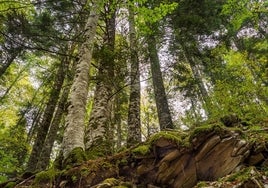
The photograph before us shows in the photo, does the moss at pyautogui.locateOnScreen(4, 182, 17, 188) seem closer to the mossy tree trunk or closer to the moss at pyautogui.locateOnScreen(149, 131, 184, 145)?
the moss at pyautogui.locateOnScreen(149, 131, 184, 145)

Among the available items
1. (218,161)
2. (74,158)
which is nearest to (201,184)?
(218,161)

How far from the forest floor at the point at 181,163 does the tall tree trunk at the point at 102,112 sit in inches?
34.9

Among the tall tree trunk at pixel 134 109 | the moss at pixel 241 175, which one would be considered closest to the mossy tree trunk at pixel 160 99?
the tall tree trunk at pixel 134 109

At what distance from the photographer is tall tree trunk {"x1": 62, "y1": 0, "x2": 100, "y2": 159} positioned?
172 inches

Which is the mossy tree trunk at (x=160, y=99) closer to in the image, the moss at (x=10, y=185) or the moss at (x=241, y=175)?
the moss at (x=10, y=185)

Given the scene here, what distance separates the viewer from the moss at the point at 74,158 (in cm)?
382

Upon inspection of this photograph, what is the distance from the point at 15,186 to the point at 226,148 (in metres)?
3.29

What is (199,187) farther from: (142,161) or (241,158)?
(142,161)

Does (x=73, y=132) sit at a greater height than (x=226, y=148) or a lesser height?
greater

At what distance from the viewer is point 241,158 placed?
9.78 feet

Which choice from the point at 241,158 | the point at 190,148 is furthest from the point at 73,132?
the point at 241,158

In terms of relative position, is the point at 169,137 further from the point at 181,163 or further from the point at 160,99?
the point at 160,99

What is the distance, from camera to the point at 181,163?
3.25 meters

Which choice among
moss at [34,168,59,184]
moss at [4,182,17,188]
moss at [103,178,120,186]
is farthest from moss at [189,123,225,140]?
moss at [4,182,17,188]
